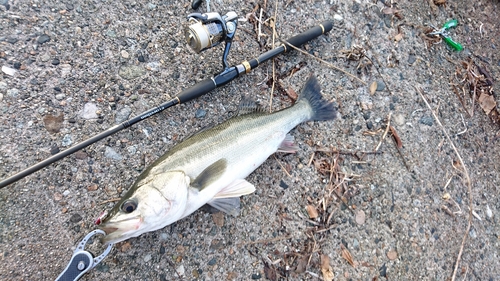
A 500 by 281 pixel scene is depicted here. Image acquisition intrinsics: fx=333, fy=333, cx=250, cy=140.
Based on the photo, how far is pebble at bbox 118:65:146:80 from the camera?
2.88 metres

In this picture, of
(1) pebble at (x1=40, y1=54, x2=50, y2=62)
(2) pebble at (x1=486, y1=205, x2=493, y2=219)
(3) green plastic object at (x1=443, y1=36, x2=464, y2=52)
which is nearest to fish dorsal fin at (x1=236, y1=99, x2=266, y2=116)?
(1) pebble at (x1=40, y1=54, x2=50, y2=62)

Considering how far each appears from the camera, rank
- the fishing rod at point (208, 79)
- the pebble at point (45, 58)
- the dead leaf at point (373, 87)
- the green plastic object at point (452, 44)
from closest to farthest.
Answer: the fishing rod at point (208, 79) < the pebble at point (45, 58) < the dead leaf at point (373, 87) < the green plastic object at point (452, 44)

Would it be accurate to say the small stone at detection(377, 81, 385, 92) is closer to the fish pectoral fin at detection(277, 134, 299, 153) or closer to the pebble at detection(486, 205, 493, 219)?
the fish pectoral fin at detection(277, 134, 299, 153)

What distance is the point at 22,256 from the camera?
2381 mm

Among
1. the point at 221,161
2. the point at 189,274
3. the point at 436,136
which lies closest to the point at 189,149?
the point at 221,161

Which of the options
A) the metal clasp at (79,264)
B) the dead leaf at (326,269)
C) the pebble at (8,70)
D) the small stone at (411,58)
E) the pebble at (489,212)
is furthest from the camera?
the small stone at (411,58)

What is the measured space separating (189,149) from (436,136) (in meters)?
2.66

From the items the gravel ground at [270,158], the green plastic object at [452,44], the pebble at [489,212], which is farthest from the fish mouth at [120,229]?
the green plastic object at [452,44]

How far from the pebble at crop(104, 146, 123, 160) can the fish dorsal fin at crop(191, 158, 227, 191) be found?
2.37 ft

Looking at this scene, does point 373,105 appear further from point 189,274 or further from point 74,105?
point 74,105

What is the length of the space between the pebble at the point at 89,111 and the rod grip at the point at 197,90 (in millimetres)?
705

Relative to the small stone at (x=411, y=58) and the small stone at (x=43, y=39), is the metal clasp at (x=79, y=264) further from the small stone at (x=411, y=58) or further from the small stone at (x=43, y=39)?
the small stone at (x=411, y=58)

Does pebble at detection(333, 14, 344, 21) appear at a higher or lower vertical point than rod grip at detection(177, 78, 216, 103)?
lower

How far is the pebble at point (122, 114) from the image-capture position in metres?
2.78
